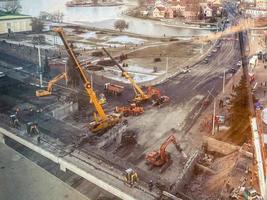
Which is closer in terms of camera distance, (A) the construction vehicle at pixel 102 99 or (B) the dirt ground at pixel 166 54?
(A) the construction vehicle at pixel 102 99

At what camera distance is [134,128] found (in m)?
20.1

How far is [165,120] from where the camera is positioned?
21172 mm

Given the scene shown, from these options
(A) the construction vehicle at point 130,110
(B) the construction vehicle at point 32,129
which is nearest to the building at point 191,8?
(A) the construction vehicle at point 130,110

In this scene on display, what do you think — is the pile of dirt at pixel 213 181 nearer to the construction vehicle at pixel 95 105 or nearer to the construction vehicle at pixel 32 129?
the construction vehicle at pixel 95 105

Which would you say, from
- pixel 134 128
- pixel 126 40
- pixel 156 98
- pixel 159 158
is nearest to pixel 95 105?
pixel 134 128

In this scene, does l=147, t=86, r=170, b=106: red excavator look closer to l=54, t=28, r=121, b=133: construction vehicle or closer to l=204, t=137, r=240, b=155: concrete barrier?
l=54, t=28, r=121, b=133: construction vehicle

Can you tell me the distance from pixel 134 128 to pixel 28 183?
24.0 ft

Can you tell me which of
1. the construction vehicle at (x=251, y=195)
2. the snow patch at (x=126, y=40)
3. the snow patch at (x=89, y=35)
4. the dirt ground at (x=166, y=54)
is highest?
the snow patch at (x=89, y=35)

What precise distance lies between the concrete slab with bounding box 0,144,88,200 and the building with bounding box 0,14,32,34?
Answer: 38.1 m

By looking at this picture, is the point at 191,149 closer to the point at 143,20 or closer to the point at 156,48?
the point at 156,48

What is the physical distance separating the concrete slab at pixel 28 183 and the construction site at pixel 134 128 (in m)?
0.11

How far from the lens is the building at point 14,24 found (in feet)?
164

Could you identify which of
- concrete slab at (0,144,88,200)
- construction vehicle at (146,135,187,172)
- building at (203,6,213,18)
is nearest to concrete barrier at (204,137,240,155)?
construction vehicle at (146,135,187,172)

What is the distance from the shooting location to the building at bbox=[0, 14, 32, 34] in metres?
50.0
